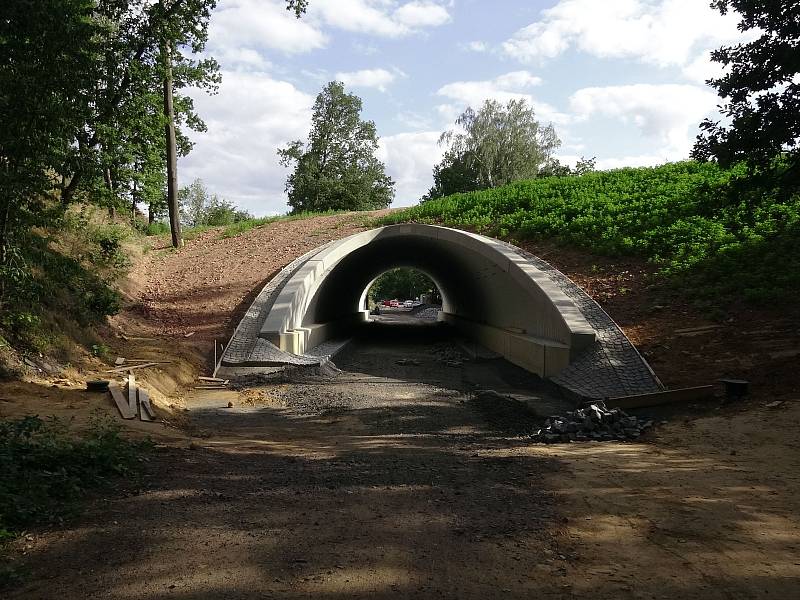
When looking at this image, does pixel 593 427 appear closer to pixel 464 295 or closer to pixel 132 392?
pixel 132 392

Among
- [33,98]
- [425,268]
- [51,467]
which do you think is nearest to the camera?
[51,467]

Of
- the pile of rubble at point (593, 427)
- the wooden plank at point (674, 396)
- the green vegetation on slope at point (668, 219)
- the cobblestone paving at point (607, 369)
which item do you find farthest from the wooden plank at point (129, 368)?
→ the green vegetation on slope at point (668, 219)

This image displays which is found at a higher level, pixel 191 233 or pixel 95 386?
pixel 191 233

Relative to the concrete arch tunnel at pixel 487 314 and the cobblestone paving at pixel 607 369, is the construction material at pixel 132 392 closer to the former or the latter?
the concrete arch tunnel at pixel 487 314

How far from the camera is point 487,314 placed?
2039cm

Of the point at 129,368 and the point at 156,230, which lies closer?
the point at 129,368

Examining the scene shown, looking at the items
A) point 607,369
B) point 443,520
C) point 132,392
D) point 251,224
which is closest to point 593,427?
point 607,369

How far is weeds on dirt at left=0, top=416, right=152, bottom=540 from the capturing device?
4.07 meters

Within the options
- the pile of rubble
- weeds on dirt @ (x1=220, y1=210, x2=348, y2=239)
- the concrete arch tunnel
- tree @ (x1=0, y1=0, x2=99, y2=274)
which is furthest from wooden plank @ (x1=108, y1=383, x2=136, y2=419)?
weeds on dirt @ (x1=220, y1=210, x2=348, y2=239)

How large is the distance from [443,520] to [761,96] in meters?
9.32

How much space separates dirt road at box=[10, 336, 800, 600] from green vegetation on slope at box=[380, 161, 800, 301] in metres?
5.27

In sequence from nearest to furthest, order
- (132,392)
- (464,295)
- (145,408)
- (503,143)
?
1. (145,408)
2. (132,392)
3. (464,295)
4. (503,143)

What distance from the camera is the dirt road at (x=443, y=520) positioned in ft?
10.8

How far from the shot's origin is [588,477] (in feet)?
19.0
